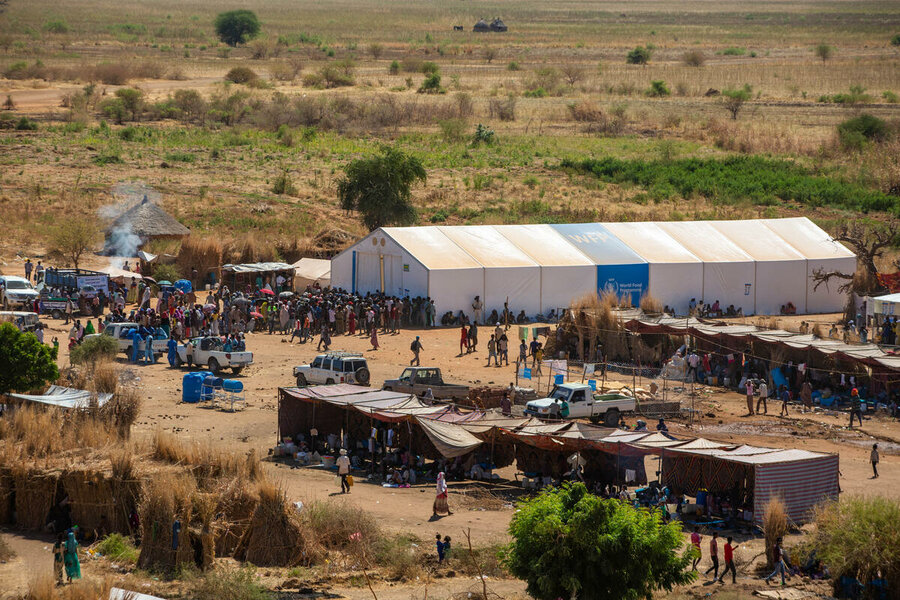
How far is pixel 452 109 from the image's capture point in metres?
90.9

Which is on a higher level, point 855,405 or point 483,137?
point 483,137

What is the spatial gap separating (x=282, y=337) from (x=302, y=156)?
3386 cm

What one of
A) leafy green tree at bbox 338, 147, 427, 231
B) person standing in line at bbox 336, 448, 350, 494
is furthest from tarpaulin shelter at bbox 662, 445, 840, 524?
leafy green tree at bbox 338, 147, 427, 231

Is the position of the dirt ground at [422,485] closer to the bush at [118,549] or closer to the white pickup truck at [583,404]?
the bush at [118,549]

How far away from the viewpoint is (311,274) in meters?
44.9

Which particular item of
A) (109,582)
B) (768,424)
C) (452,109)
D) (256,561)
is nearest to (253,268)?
(768,424)

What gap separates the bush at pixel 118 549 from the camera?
63.7ft

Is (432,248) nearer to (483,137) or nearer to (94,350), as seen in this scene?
(94,350)

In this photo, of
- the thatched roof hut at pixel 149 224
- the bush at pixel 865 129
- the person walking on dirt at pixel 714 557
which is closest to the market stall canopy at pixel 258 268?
the thatched roof hut at pixel 149 224

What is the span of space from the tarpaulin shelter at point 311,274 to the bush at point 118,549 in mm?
24588

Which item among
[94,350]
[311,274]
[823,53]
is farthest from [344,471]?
[823,53]

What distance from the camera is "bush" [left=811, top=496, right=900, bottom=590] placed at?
18.1 metres

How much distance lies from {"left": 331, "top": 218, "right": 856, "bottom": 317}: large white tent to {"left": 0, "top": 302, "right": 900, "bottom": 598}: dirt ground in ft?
9.42

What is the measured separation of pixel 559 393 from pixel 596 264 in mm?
15174
